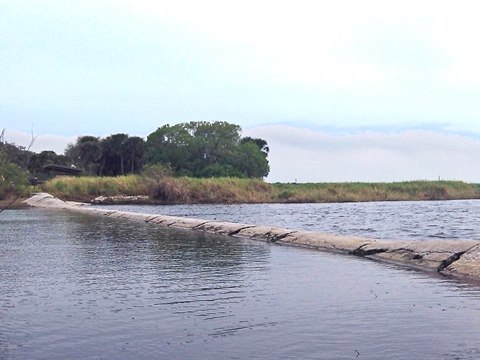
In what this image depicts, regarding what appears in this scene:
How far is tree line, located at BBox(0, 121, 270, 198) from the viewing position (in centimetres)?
8450

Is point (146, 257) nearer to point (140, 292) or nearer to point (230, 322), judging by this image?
point (140, 292)

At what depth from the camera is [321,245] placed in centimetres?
1575

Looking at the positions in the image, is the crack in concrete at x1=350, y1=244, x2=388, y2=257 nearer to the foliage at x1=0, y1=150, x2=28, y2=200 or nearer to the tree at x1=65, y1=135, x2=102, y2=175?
the foliage at x1=0, y1=150, x2=28, y2=200

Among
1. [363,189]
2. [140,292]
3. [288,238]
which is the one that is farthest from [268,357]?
[363,189]

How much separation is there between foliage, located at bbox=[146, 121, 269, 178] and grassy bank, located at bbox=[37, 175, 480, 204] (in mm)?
13956

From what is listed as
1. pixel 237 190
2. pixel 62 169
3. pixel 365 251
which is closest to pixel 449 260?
pixel 365 251

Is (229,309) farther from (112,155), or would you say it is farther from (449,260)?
(112,155)

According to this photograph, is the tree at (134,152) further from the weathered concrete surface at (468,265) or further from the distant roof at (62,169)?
the weathered concrete surface at (468,265)

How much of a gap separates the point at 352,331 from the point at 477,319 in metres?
1.57

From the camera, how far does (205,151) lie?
85938 millimetres

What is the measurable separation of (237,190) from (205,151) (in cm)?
2413

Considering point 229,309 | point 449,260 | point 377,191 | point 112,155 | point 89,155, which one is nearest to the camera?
point 229,309

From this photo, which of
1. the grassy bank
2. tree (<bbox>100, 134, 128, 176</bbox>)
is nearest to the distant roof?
tree (<bbox>100, 134, 128, 176</bbox>)

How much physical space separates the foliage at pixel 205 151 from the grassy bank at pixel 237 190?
1396 cm
